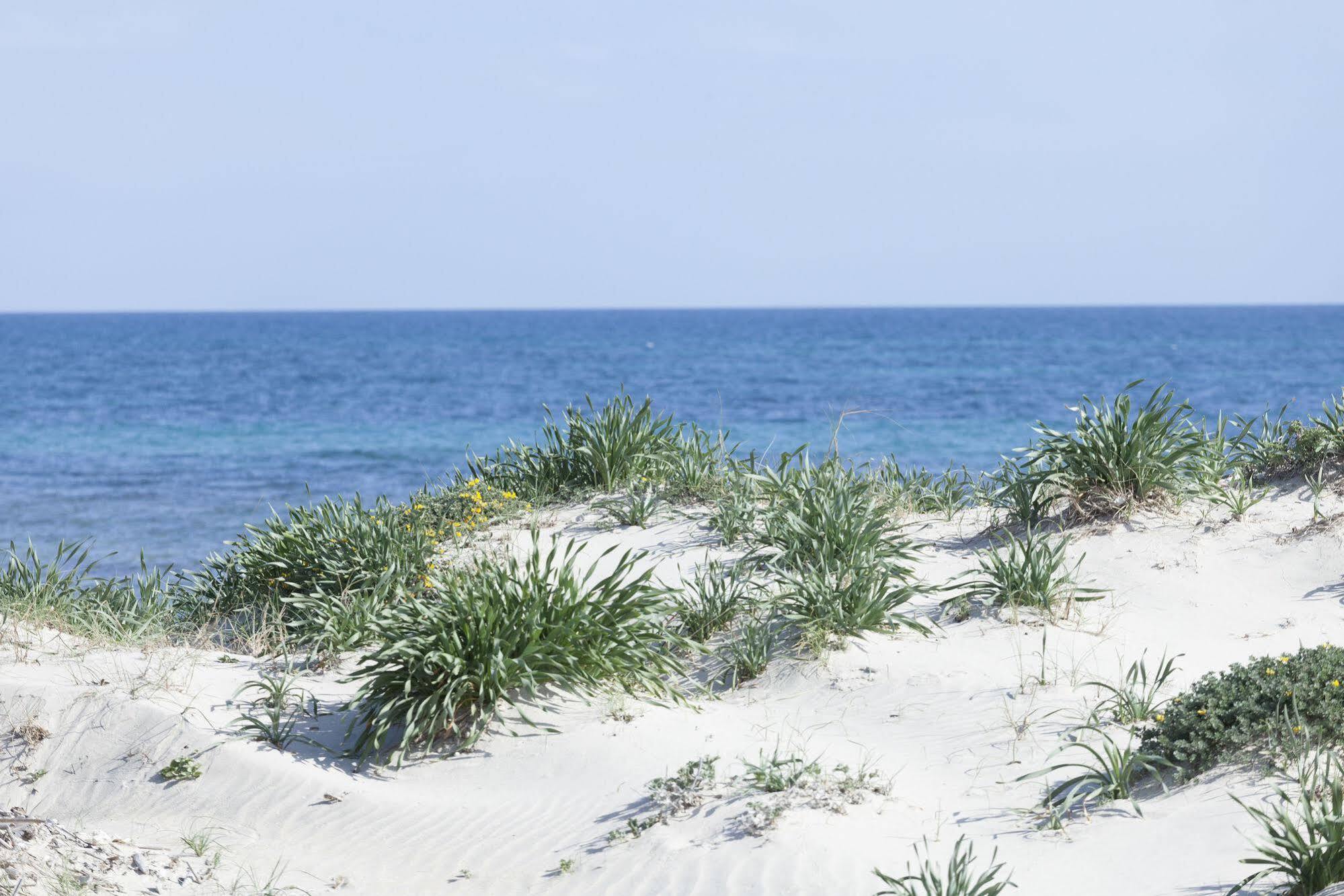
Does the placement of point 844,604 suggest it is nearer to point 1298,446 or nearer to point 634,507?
point 634,507

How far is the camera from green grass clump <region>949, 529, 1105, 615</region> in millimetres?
7203

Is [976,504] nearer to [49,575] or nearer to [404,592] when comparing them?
[404,592]

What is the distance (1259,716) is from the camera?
Answer: 5141mm

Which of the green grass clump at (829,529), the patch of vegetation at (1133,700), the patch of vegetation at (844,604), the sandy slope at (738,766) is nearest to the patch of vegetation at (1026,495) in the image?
the sandy slope at (738,766)

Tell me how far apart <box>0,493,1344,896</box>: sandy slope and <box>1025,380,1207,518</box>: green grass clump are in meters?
0.43

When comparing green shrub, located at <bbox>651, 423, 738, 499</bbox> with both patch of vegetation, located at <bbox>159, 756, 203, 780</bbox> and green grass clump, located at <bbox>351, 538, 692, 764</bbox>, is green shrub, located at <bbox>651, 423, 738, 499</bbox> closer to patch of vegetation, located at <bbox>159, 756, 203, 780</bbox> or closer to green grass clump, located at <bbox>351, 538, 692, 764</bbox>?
green grass clump, located at <bbox>351, 538, 692, 764</bbox>

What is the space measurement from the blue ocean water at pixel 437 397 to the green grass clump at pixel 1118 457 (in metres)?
1.27

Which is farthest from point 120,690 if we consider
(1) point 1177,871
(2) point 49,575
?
(1) point 1177,871

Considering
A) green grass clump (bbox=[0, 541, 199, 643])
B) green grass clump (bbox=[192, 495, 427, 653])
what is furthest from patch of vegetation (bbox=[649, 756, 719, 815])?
green grass clump (bbox=[0, 541, 199, 643])

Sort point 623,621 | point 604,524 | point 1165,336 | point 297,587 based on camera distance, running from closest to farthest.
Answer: point 623,621, point 297,587, point 604,524, point 1165,336

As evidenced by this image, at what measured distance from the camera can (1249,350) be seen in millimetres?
66125

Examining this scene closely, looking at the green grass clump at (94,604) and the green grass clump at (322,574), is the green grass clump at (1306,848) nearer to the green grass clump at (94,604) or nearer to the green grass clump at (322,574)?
the green grass clump at (322,574)

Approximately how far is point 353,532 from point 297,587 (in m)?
0.54

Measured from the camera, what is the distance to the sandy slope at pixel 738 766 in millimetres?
4848
